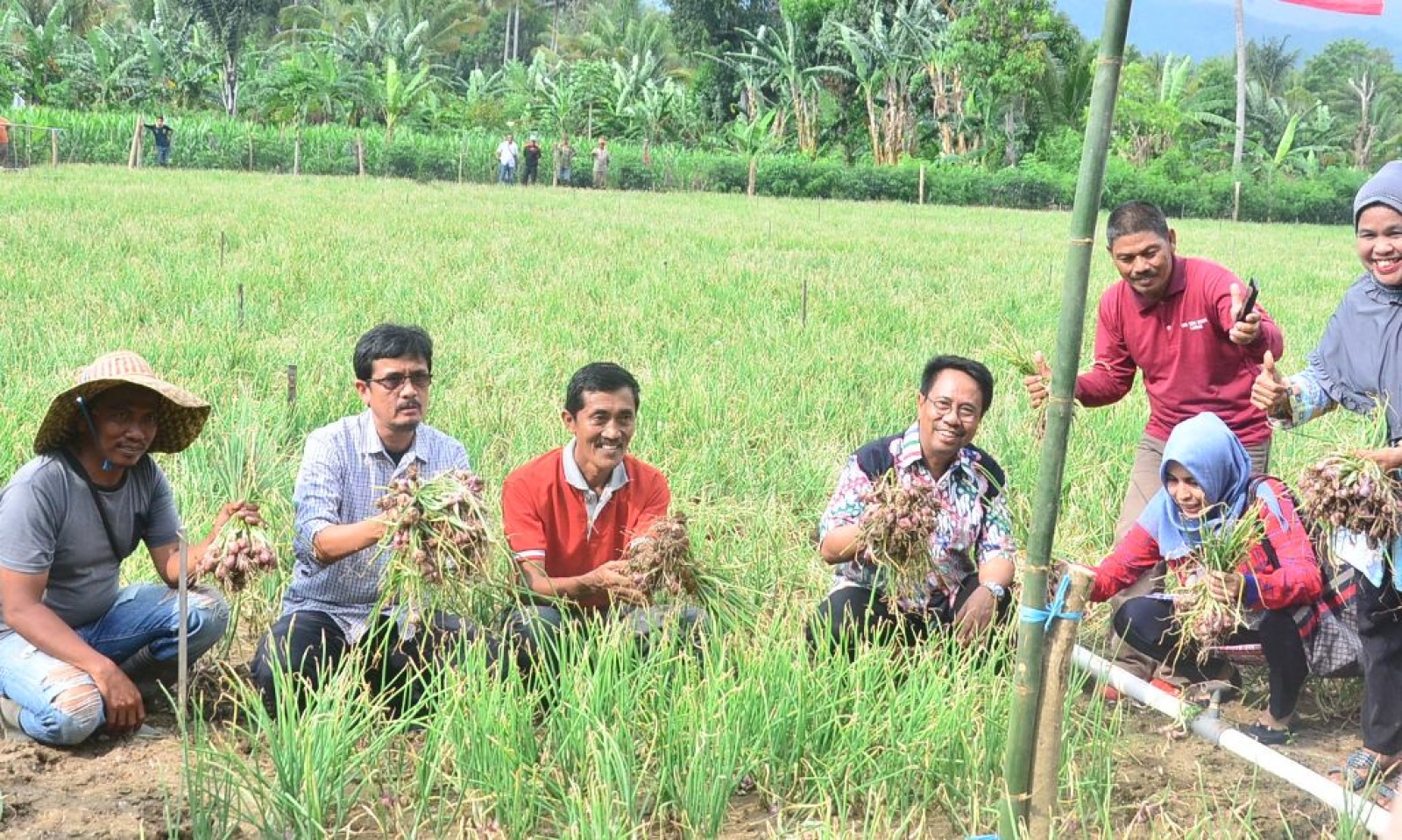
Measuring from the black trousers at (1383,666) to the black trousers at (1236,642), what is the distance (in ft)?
0.85

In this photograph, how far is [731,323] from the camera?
316 inches

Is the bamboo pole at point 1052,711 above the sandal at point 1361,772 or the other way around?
above

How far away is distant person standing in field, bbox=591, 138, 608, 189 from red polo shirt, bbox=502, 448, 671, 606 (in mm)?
23444

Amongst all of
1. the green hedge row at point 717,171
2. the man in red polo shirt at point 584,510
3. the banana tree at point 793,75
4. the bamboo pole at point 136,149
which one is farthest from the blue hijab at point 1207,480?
the banana tree at point 793,75

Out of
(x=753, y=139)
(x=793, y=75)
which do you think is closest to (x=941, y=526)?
(x=753, y=139)

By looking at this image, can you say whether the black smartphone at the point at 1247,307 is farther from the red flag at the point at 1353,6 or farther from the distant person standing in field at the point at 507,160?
the distant person standing in field at the point at 507,160

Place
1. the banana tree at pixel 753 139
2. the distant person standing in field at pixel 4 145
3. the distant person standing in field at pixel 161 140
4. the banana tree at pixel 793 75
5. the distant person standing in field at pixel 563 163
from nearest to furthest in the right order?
1. the distant person standing in field at pixel 4 145
2. the distant person standing in field at pixel 161 140
3. the distant person standing in field at pixel 563 163
4. the banana tree at pixel 753 139
5. the banana tree at pixel 793 75

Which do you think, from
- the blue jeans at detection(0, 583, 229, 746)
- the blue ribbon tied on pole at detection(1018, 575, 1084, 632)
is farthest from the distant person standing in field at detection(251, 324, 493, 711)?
the blue ribbon tied on pole at detection(1018, 575, 1084, 632)

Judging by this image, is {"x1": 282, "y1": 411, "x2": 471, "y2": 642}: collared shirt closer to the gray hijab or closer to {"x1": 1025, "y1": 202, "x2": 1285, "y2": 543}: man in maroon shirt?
{"x1": 1025, "y1": 202, "x2": 1285, "y2": 543}: man in maroon shirt

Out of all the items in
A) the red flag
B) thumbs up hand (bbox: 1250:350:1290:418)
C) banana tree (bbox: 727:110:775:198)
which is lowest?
thumbs up hand (bbox: 1250:350:1290:418)

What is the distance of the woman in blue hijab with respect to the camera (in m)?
3.16

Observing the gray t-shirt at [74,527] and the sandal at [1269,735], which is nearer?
the gray t-shirt at [74,527]

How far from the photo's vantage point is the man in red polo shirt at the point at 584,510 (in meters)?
3.20

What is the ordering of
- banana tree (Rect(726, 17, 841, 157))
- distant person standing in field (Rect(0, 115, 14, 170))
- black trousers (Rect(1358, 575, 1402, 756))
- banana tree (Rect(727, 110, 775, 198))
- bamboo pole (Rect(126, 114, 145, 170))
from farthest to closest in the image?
banana tree (Rect(726, 17, 841, 157))
banana tree (Rect(727, 110, 775, 198))
bamboo pole (Rect(126, 114, 145, 170))
distant person standing in field (Rect(0, 115, 14, 170))
black trousers (Rect(1358, 575, 1402, 756))
